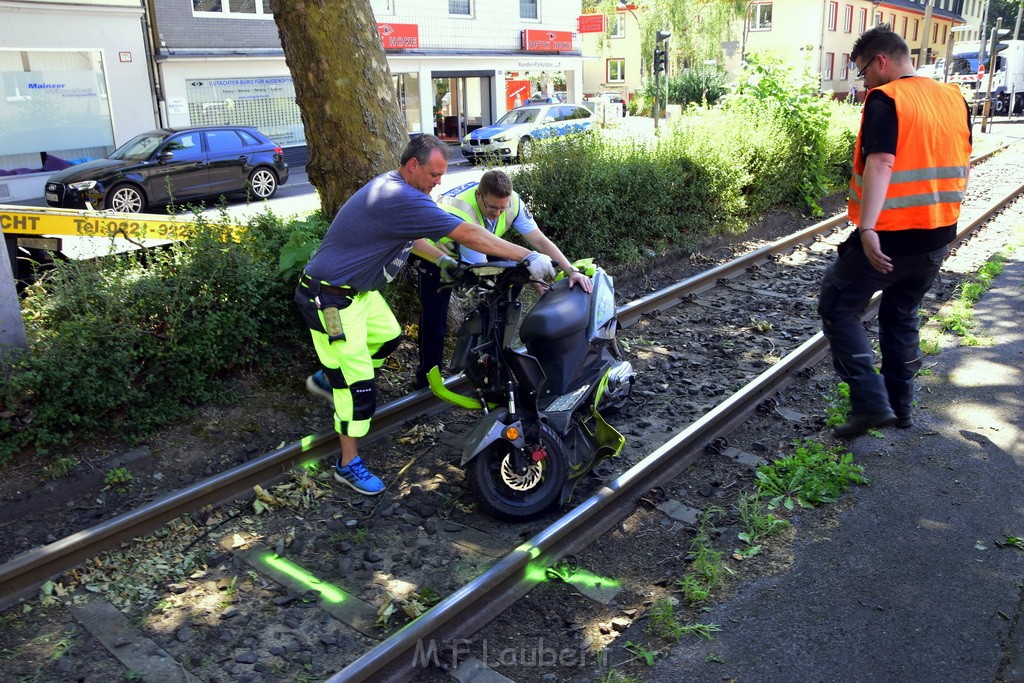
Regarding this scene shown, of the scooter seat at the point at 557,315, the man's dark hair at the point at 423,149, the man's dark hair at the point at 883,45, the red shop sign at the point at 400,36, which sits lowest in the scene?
the scooter seat at the point at 557,315

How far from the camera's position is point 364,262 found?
460 centimetres

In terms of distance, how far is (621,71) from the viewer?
61031mm

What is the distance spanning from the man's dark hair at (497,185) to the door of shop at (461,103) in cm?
2875

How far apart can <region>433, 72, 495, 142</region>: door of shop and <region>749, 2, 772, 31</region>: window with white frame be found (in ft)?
88.6

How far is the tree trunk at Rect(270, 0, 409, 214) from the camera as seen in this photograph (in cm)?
665

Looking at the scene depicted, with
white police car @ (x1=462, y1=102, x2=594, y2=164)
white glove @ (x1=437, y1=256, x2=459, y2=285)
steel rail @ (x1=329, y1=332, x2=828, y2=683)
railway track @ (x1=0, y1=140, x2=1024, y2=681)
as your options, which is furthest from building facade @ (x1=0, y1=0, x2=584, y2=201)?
steel rail @ (x1=329, y1=332, x2=828, y2=683)

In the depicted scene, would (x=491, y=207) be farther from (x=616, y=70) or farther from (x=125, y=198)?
(x=616, y=70)

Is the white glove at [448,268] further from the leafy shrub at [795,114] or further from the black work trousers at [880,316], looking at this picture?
the leafy shrub at [795,114]

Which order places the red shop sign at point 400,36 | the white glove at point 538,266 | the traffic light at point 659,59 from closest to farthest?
1. the white glove at point 538,266
2. the traffic light at point 659,59
3. the red shop sign at point 400,36

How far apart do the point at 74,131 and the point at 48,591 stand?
2150 cm

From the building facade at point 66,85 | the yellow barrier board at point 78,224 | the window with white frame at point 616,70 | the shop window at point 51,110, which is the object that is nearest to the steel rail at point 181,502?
the yellow barrier board at point 78,224

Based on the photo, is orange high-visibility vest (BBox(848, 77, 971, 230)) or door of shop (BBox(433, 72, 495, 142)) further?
door of shop (BBox(433, 72, 495, 142))

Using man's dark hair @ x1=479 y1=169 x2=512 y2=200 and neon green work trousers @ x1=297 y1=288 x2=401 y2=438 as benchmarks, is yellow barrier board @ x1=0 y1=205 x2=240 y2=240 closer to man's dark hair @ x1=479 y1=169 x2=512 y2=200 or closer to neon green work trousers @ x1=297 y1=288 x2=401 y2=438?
neon green work trousers @ x1=297 y1=288 x2=401 y2=438

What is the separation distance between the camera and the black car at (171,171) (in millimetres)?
16562
